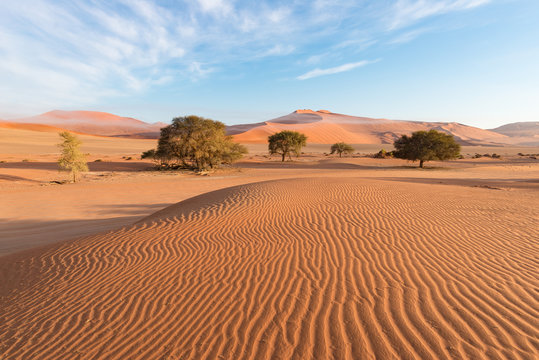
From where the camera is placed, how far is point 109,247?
622 cm

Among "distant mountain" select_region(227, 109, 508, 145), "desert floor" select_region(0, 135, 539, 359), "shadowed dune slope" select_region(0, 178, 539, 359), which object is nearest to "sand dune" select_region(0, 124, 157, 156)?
"distant mountain" select_region(227, 109, 508, 145)

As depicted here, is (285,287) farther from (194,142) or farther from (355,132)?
(355,132)

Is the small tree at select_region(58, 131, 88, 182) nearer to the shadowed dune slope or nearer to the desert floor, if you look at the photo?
the desert floor

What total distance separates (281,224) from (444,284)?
4.04 meters

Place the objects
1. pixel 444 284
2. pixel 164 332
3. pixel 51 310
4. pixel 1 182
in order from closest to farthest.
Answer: pixel 164 332
pixel 51 310
pixel 444 284
pixel 1 182

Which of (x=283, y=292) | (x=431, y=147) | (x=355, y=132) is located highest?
(x=355, y=132)

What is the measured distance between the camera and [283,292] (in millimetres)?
3936

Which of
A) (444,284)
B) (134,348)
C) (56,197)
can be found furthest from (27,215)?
(444,284)

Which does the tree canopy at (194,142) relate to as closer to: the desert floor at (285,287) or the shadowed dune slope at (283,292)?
the desert floor at (285,287)

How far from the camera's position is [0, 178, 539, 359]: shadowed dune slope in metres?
2.97

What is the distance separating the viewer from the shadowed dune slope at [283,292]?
2.97 meters

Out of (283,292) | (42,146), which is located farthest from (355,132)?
(283,292)

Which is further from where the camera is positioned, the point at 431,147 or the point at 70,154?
the point at 431,147

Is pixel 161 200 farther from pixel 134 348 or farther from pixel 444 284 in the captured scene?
pixel 444 284
